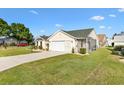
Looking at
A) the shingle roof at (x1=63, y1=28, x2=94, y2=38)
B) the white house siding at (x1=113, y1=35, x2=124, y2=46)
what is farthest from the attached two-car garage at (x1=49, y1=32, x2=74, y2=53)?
the white house siding at (x1=113, y1=35, x2=124, y2=46)

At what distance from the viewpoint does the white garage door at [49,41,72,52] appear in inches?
887

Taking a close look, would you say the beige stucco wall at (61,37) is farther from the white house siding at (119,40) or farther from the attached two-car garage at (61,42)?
the white house siding at (119,40)

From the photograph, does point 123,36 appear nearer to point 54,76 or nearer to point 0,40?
point 54,76

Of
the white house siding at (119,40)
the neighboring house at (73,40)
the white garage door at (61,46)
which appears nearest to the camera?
the neighboring house at (73,40)

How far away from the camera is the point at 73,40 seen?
22.4 m

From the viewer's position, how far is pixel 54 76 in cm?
800

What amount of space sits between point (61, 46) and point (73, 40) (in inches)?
91.4

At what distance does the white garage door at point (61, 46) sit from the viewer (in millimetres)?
22522

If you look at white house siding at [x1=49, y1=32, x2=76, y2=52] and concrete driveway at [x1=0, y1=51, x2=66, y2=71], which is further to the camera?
white house siding at [x1=49, y1=32, x2=76, y2=52]

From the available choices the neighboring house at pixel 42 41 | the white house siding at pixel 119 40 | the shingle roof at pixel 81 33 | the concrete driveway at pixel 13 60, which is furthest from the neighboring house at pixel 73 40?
the white house siding at pixel 119 40

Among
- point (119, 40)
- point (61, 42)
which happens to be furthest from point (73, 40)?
point (119, 40)

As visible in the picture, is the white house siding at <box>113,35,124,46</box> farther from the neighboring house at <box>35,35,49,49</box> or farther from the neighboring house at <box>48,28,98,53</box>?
the neighboring house at <box>35,35,49,49</box>
